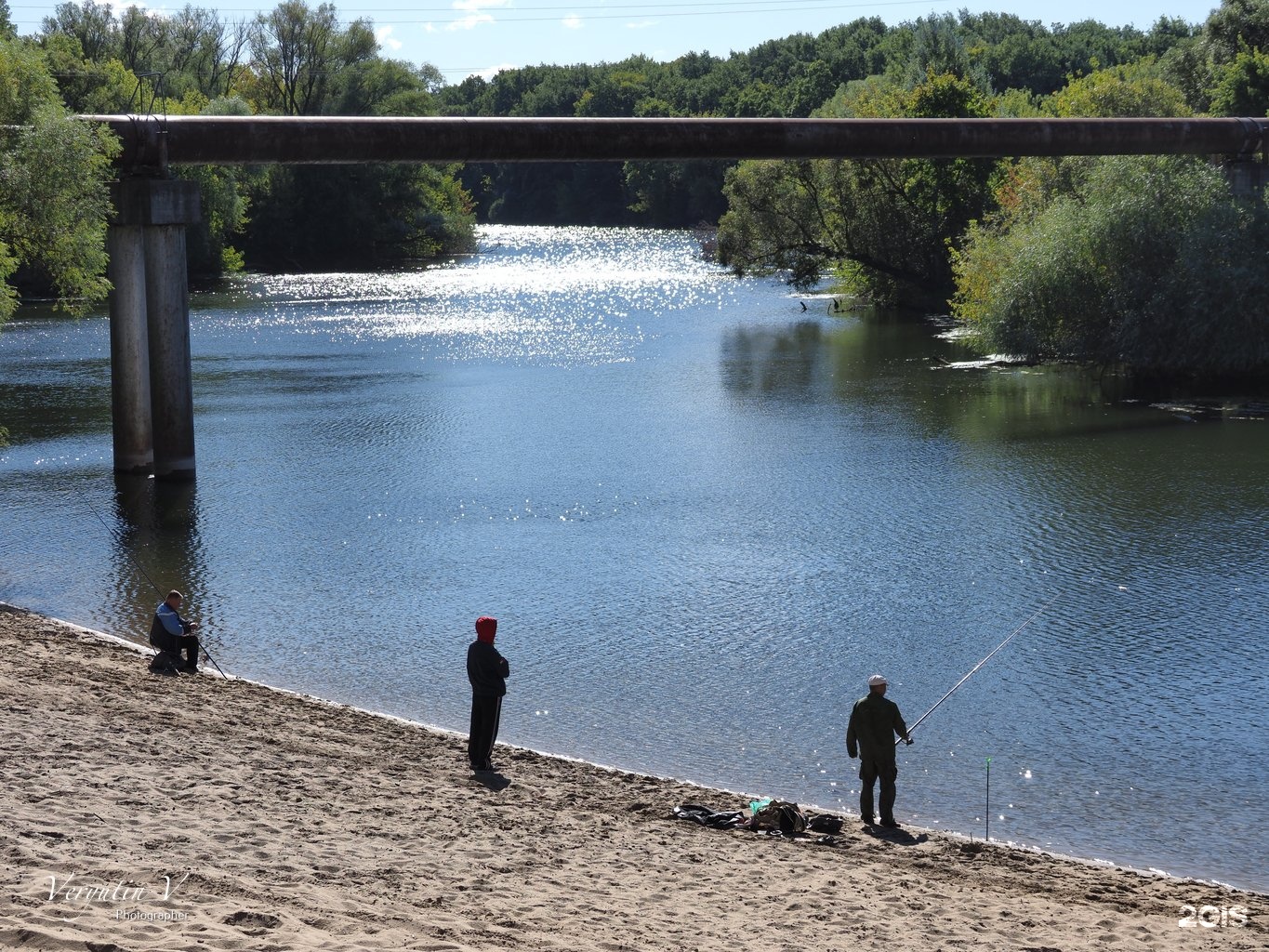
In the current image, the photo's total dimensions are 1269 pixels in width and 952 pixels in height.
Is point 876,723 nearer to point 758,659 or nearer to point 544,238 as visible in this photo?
point 758,659

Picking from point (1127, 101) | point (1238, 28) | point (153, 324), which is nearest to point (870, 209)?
point (1127, 101)

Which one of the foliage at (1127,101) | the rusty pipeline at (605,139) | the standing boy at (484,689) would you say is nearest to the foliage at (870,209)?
the foliage at (1127,101)

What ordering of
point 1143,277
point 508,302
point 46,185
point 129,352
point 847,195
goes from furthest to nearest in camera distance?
1. point 508,302
2. point 847,195
3. point 1143,277
4. point 129,352
5. point 46,185

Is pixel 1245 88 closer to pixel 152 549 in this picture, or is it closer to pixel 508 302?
pixel 508 302

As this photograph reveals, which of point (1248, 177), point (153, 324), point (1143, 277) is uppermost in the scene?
point (1248, 177)

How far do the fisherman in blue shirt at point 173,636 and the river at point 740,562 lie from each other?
3.71 ft

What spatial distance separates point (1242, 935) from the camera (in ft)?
31.1

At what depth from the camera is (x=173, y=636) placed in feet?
50.1

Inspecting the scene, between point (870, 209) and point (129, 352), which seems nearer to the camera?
point (129, 352)

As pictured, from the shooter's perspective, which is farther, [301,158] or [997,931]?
[301,158]

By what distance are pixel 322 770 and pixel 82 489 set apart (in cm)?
1589

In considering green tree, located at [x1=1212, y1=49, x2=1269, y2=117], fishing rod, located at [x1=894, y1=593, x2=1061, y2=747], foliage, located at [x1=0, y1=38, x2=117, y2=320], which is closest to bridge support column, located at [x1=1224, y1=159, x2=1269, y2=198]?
fishing rod, located at [x1=894, y1=593, x2=1061, y2=747]

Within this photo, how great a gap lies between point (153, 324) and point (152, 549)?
225 inches

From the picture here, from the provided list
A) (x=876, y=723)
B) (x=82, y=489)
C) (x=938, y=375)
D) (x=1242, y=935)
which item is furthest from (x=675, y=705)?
(x=938, y=375)
